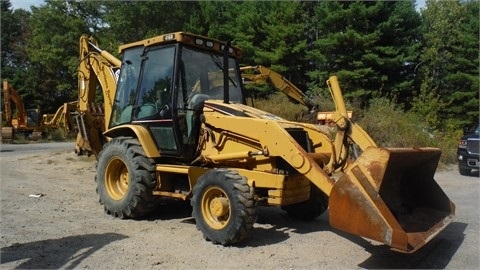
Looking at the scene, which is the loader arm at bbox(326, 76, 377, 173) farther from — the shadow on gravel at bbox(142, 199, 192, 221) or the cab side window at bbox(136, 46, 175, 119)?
the shadow on gravel at bbox(142, 199, 192, 221)

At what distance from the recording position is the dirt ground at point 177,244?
5031 millimetres

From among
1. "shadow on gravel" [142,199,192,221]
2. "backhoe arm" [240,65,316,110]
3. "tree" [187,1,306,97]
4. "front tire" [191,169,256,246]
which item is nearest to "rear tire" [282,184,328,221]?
"front tire" [191,169,256,246]

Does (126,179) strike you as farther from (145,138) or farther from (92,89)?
(92,89)

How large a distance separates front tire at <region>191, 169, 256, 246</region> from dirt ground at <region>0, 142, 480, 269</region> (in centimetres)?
19

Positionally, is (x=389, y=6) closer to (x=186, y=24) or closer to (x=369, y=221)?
(x=186, y=24)

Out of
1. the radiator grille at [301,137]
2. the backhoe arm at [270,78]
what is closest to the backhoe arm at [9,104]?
the backhoe arm at [270,78]

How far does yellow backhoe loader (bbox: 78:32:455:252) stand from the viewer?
5043 mm

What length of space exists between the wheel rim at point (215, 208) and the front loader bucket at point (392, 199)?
139cm

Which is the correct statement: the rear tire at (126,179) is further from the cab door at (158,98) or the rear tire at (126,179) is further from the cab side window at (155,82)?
the cab side window at (155,82)

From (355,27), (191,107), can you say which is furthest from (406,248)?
(355,27)

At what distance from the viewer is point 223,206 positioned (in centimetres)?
572

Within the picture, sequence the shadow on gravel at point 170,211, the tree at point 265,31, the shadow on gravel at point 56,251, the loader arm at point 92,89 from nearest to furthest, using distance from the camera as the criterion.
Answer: the shadow on gravel at point 56,251 < the shadow on gravel at point 170,211 < the loader arm at point 92,89 < the tree at point 265,31

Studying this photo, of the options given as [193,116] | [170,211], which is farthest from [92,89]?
[193,116]

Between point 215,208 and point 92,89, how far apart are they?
527 cm
